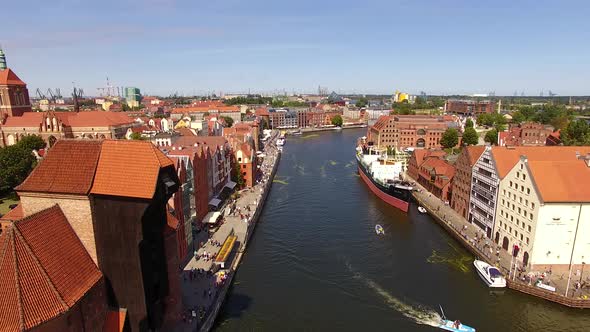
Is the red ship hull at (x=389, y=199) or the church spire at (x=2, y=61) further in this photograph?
the church spire at (x=2, y=61)

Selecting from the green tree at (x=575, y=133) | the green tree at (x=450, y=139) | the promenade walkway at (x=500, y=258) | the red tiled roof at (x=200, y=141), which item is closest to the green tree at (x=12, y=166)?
the red tiled roof at (x=200, y=141)

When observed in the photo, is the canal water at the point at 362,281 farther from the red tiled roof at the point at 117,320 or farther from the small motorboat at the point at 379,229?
the red tiled roof at the point at 117,320

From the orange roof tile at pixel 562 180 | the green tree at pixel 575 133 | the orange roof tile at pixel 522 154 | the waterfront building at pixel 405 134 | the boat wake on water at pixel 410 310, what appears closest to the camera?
the boat wake on water at pixel 410 310

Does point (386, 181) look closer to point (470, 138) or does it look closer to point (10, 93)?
point (470, 138)

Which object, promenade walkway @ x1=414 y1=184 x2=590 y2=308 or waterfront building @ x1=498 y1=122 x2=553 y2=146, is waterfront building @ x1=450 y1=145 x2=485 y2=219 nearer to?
promenade walkway @ x1=414 y1=184 x2=590 y2=308

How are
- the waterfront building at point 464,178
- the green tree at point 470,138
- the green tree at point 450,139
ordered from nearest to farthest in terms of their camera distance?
the waterfront building at point 464,178
the green tree at point 470,138
the green tree at point 450,139

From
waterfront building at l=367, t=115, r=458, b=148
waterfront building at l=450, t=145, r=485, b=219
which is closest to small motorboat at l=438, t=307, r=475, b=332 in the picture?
waterfront building at l=450, t=145, r=485, b=219

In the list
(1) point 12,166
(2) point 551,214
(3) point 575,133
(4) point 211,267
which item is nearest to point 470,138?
(3) point 575,133
